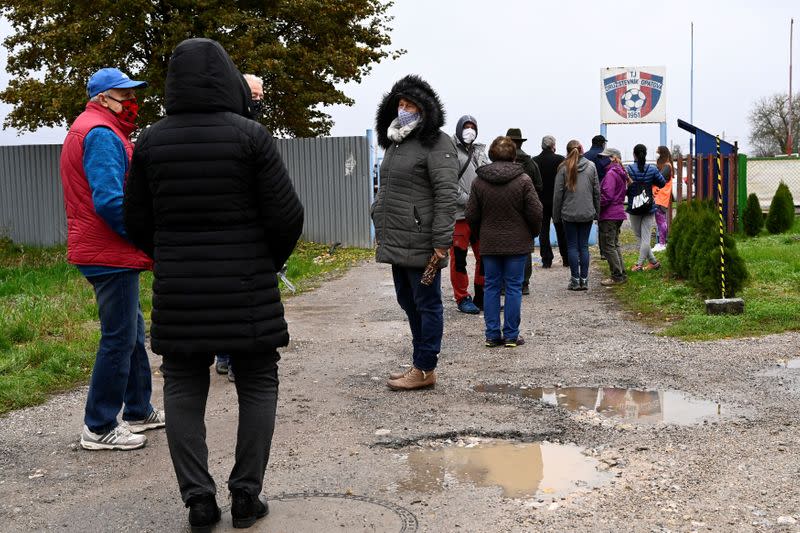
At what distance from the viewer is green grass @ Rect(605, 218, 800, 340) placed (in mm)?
8898

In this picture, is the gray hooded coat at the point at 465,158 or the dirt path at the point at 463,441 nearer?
the dirt path at the point at 463,441

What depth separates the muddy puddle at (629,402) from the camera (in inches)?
238

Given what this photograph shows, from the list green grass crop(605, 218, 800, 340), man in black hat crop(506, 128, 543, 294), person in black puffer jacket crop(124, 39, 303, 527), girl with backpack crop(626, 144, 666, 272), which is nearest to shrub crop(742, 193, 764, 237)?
green grass crop(605, 218, 800, 340)

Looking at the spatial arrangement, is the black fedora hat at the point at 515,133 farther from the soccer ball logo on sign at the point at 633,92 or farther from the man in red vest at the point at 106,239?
the soccer ball logo on sign at the point at 633,92

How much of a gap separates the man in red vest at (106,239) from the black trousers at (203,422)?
1.26 meters

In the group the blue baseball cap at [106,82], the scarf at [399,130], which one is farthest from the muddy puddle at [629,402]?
the blue baseball cap at [106,82]

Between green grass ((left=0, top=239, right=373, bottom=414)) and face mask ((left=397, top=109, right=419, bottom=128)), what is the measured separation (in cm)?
315

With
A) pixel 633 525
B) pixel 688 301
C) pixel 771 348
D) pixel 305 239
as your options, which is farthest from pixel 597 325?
pixel 305 239

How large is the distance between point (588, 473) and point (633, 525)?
0.78 meters

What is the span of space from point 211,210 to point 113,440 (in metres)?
2.05

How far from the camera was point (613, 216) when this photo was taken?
42.2 ft

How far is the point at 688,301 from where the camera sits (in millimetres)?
10531

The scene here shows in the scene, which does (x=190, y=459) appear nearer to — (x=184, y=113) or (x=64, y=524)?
(x=64, y=524)

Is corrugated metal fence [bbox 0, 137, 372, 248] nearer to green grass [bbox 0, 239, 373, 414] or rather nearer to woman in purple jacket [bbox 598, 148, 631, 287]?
green grass [bbox 0, 239, 373, 414]
